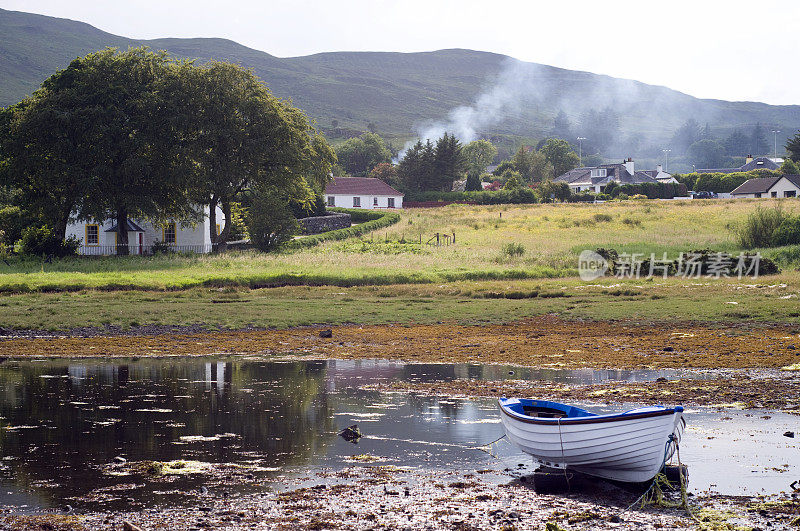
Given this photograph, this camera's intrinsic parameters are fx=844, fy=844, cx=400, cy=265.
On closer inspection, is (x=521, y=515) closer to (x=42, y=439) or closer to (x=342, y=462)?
(x=342, y=462)

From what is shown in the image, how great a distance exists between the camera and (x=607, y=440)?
13.0m

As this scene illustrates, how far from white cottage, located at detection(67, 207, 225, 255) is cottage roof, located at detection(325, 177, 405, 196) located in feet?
219

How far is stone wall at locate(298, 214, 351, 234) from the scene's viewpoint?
83831 millimetres

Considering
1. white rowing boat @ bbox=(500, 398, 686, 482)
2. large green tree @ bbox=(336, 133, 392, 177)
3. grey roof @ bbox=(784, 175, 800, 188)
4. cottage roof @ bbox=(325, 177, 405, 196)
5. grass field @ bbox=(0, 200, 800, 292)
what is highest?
large green tree @ bbox=(336, 133, 392, 177)

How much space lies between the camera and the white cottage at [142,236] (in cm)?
6397

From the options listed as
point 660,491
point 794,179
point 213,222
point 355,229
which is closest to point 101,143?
point 213,222

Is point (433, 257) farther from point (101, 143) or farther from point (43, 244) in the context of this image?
point (43, 244)

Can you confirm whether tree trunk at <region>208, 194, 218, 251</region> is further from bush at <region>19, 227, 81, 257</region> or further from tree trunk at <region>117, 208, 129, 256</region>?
bush at <region>19, 227, 81, 257</region>

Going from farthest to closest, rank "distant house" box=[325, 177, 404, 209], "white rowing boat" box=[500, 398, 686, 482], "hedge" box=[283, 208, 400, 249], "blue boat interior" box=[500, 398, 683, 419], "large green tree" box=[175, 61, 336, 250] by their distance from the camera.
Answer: "distant house" box=[325, 177, 404, 209]
"hedge" box=[283, 208, 400, 249]
"large green tree" box=[175, 61, 336, 250]
"blue boat interior" box=[500, 398, 683, 419]
"white rowing boat" box=[500, 398, 686, 482]

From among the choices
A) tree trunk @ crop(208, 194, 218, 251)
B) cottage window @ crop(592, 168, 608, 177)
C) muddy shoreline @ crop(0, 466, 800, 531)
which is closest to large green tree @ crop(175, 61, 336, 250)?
tree trunk @ crop(208, 194, 218, 251)

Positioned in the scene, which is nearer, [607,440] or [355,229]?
[607,440]

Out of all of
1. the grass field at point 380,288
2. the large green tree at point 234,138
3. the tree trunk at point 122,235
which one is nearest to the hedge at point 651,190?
the grass field at point 380,288

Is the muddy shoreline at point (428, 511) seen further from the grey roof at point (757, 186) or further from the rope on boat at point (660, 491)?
the grey roof at point (757, 186)

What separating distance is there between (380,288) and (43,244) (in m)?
28.2
